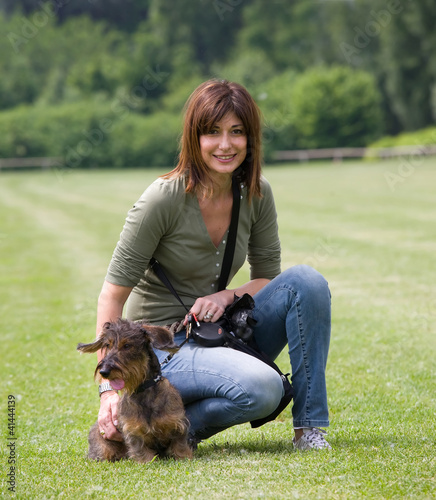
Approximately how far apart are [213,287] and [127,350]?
0.99 metres

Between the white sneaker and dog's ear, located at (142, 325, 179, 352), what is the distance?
99 centimetres

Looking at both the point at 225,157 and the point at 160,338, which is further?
the point at 225,157

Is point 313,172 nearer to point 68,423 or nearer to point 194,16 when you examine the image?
point 68,423

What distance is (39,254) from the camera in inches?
732

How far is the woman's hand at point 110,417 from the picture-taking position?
4.34m

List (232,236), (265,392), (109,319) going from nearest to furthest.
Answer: (265,392)
(109,319)
(232,236)

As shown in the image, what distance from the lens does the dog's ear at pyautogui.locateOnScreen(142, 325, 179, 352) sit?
4117mm

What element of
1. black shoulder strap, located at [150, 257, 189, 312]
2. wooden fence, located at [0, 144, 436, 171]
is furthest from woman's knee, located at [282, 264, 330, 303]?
wooden fence, located at [0, 144, 436, 171]

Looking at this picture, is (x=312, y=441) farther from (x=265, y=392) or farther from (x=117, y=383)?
(x=117, y=383)

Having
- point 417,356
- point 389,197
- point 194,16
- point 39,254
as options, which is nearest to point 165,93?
point 194,16

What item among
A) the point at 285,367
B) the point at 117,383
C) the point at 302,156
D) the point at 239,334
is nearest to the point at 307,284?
the point at 239,334

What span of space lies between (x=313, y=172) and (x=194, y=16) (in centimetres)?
5280

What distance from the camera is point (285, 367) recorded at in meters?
7.53

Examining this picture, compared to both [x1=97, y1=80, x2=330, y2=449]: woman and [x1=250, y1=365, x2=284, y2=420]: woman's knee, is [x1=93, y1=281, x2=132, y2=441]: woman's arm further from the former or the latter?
[x1=250, y1=365, x2=284, y2=420]: woman's knee
